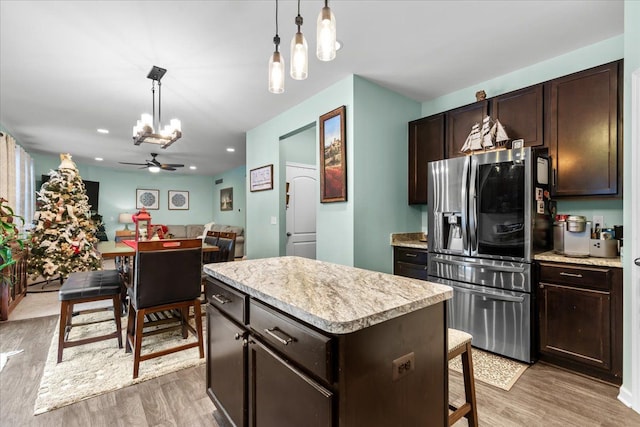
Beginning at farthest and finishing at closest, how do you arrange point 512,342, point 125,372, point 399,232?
point 399,232 < point 512,342 < point 125,372

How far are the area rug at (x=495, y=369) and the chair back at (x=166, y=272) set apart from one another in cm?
226

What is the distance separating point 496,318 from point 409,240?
131cm

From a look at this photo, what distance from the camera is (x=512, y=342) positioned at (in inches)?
96.8

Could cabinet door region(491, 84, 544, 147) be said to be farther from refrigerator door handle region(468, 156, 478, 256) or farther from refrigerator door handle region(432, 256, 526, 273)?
refrigerator door handle region(432, 256, 526, 273)

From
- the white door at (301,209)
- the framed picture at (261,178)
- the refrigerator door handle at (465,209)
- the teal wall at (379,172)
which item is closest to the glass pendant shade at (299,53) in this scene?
the teal wall at (379,172)

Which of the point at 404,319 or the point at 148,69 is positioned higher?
the point at 148,69

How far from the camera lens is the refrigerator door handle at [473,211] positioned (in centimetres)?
266

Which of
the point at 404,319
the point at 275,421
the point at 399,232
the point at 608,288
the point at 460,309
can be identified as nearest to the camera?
the point at 404,319

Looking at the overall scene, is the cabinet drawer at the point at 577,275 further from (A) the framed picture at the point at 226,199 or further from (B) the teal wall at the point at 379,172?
(A) the framed picture at the point at 226,199

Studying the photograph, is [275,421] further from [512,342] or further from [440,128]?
[440,128]

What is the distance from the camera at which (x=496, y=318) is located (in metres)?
2.54

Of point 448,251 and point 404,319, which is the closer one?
point 404,319

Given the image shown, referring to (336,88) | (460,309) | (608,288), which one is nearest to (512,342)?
(460,309)

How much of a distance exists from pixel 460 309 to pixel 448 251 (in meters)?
0.55
